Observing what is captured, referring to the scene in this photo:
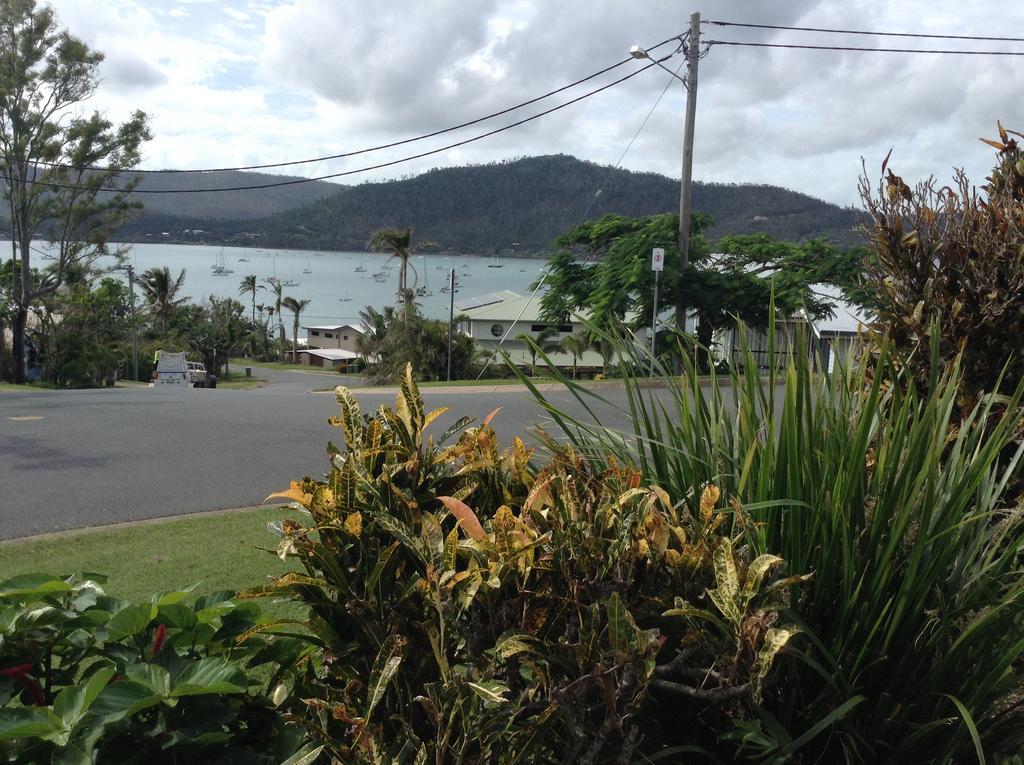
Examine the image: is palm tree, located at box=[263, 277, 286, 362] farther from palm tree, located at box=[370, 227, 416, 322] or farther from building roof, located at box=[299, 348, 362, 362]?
palm tree, located at box=[370, 227, 416, 322]

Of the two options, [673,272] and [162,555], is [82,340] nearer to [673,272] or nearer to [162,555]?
→ [673,272]

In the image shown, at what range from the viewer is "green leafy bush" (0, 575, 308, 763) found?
1.87 m

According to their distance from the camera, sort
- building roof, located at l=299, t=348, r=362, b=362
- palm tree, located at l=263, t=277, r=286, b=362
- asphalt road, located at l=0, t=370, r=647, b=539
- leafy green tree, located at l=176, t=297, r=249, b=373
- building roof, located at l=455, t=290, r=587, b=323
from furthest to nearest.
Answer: palm tree, located at l=263, t=277, r=286, b=362 < building roof, located at l=299, t=348, r=362, b=362 < leafy green tree, located at l=176, t=297, r=249, b=373 < building roof, located at l=455, t=290, r=587, b=323 < asphalt road, located at l=0, t=370, r=647, b=539

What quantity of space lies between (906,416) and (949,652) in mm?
608

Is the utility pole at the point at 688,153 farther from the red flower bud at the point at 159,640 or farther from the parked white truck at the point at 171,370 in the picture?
the parked white truck at the point at 171,370

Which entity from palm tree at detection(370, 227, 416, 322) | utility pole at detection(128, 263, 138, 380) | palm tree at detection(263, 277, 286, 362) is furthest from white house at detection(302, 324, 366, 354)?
utility pole at detection(128, 263, 138, 380)

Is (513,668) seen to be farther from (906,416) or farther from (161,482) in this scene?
(161,482)

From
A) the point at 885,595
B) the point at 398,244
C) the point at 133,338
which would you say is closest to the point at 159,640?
the point at 885,595

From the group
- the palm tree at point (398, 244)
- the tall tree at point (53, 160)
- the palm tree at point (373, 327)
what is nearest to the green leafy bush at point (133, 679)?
the tall tree at point (53, 160)

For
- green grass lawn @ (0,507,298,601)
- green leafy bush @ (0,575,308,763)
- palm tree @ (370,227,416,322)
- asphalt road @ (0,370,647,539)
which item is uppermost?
palm tree @ (370,227,416,322)

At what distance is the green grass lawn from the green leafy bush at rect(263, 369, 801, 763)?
3.43 m

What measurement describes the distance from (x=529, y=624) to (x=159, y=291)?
82130 mm

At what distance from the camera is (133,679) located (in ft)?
6.27

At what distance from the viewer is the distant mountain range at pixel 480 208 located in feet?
103
